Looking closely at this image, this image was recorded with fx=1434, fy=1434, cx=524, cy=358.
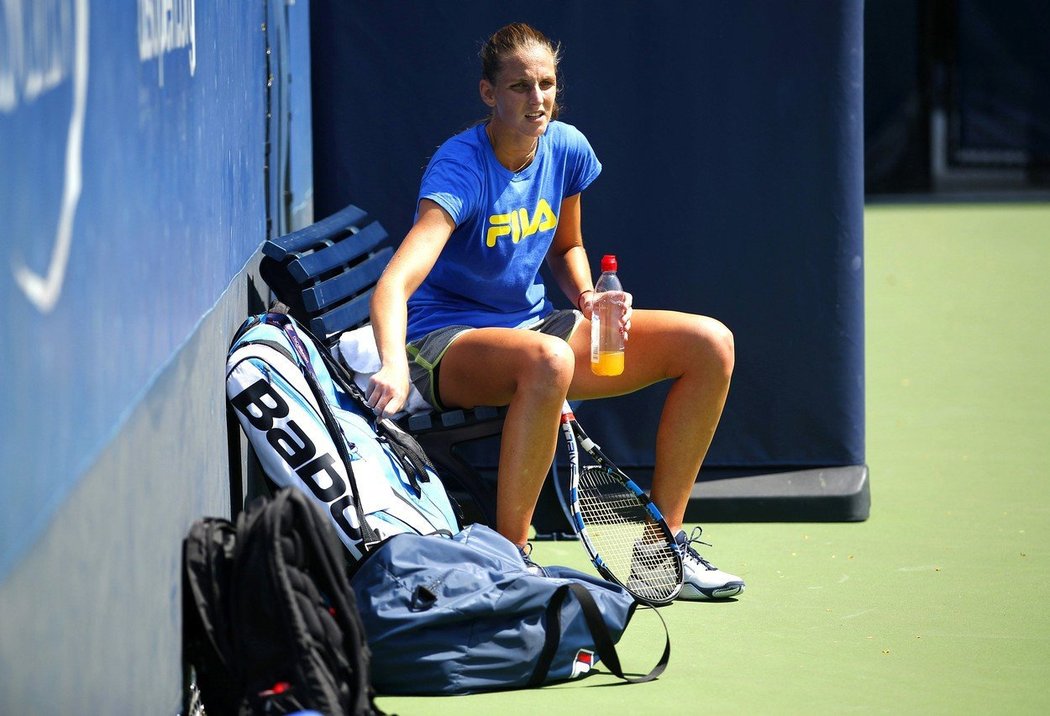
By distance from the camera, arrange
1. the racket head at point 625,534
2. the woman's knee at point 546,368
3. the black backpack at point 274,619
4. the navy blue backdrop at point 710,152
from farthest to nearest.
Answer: the navy blue backdrop at point 710,152 < the racket head at point 625,534 < the woman's knee at point 546,368 < the black backpack at point 274,619

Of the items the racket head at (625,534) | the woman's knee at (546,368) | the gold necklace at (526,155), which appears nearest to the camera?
the woman's knee at (546,368)

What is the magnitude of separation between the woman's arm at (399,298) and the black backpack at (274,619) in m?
0.65

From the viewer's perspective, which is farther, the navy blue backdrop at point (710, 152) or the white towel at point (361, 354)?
the navy blue backdrop at point (710, 152)

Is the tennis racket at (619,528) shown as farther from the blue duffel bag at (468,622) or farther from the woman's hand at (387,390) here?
the woman's hand at (387,390)

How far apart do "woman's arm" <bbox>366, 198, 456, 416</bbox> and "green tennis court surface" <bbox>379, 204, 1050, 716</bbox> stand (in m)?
0.69

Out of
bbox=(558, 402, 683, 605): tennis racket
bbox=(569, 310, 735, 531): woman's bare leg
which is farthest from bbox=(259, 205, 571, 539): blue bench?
bbox=(569, 310, 735, 531): woman's bare leg

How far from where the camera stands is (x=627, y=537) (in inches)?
161

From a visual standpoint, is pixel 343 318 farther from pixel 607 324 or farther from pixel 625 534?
pixel 625 534

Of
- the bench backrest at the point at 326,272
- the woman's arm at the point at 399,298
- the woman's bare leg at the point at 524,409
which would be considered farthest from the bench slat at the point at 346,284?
the woman's bare leg at the point at 524,409

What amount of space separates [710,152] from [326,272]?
4.78 feet

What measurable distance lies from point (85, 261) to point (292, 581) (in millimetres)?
807

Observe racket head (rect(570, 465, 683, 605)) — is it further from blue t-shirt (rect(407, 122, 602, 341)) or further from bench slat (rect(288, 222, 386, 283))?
bench slat (rect(288, 222, 386, 283))

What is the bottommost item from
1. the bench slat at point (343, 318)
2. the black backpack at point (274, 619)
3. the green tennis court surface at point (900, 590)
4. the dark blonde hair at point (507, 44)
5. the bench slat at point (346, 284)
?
the green tennis court surface at point (900, 590)

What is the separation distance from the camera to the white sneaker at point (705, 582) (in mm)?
3916
